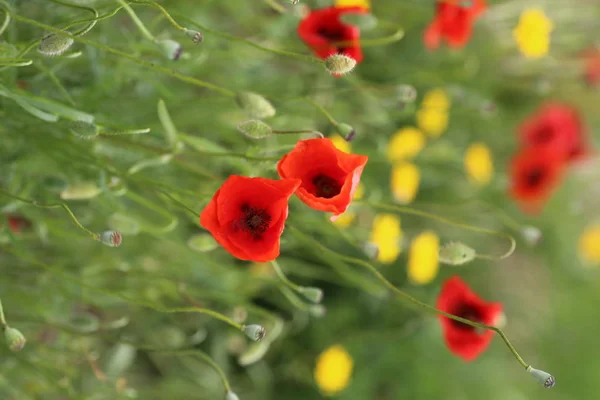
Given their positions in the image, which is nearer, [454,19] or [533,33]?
[454,19]

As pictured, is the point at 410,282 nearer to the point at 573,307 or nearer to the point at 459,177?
the point at 459,177

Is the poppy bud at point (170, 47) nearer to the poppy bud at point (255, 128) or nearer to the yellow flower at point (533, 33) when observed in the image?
the poppy bud at point (255, 128)

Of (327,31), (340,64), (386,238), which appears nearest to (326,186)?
(340,64)

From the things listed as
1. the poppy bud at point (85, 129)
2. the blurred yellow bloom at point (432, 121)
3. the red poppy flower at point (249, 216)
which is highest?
the poppy bud at point (85, 129)

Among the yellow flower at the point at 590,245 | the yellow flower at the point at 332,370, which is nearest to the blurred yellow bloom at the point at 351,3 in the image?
the yellow flower at the point at 332,370

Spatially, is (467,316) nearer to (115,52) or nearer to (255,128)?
(255,128)

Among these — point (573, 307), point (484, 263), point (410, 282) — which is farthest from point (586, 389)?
point (410, 282)

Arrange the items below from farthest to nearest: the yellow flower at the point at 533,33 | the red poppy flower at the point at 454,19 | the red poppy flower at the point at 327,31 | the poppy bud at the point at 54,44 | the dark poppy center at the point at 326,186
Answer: the yellow flower at the point at 533,33 < the red poppy flower at the point at 454,19 < the red poppy flower at the point at 327,31 < the dark poppy center at the point at 326,186 < the poppy bud at the point at 54,44
